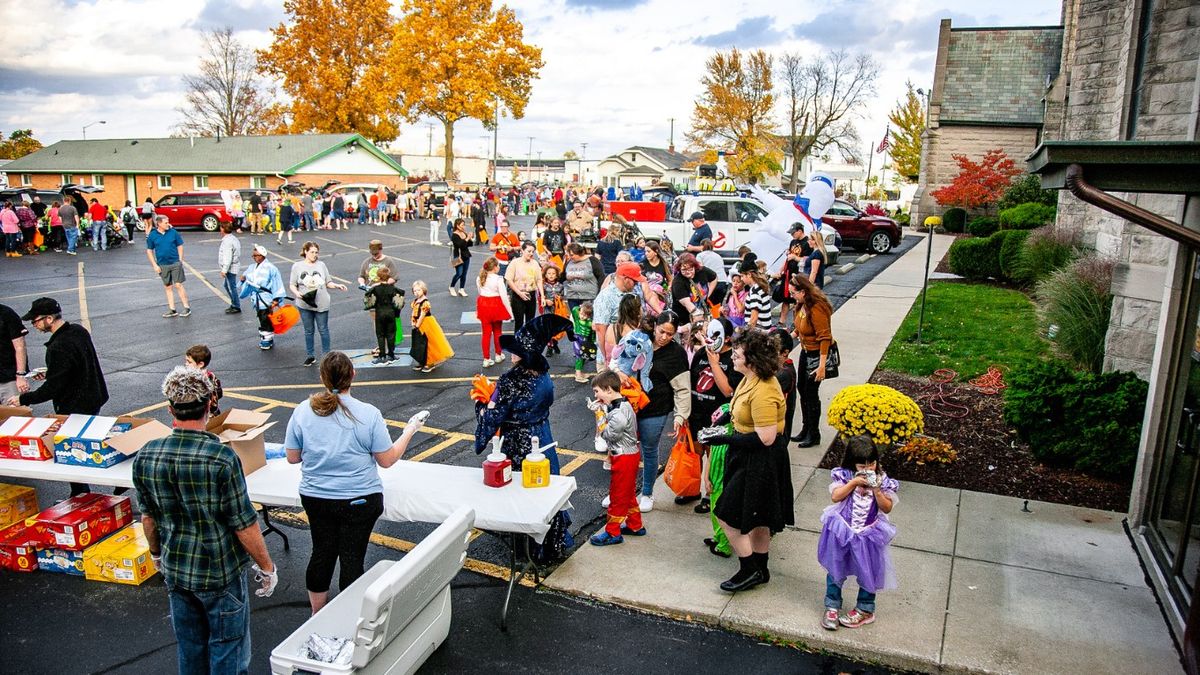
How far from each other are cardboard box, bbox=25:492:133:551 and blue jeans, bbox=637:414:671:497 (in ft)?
14.0

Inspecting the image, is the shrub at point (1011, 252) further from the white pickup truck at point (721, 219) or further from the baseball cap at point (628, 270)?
the baseball cap at point (628, 270)

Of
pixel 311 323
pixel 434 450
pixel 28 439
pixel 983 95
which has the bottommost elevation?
pixel 434 450

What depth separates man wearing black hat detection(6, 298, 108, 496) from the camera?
6527 mm

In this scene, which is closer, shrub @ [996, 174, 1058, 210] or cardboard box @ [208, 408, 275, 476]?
cardboard box @ [208, 408, 275, 476]

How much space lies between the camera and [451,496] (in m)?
5.45

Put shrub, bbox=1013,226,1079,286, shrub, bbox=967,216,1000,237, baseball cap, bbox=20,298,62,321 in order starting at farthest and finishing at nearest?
shrub, bbox=967,216,1000,237 < shrub, bbox=1013,226,1079,286 < baseball cap, bbox=20,298,62,321

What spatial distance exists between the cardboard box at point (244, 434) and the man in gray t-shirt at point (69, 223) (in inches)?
950

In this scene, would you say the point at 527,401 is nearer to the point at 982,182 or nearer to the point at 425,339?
the point at 425,339

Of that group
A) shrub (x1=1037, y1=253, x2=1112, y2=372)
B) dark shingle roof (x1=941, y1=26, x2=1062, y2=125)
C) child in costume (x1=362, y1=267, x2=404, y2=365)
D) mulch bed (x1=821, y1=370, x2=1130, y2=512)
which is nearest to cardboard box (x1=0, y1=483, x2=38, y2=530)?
child in costume (x1=362, y1=267, x2=404, y2=365)

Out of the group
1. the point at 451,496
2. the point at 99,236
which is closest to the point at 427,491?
the point at 451,496

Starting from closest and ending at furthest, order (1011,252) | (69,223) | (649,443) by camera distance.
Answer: (649,443)
(1011,252)
(69,223)

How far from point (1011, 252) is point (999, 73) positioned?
24670 millimetres

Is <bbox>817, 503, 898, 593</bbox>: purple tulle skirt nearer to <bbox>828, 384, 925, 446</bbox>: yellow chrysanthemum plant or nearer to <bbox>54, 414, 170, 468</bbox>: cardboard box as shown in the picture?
<bbox>828, 384, 925, 446</bbox>: yellow chrysanthemum plant

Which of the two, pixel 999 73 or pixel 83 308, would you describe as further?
pixel 999 73
